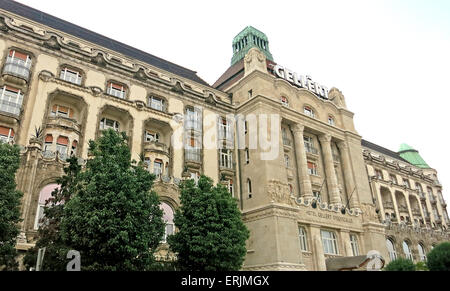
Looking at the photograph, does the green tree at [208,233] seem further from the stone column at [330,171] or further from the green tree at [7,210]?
the stone column at [330,171]

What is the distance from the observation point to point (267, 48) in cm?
5744

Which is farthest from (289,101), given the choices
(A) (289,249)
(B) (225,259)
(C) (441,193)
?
(C) (441,193)

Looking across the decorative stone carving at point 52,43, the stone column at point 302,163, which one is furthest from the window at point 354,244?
the decorative stone carving at point 52,43

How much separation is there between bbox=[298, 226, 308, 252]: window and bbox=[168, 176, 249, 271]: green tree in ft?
35.0

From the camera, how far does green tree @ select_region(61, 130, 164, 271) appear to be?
1689 cm

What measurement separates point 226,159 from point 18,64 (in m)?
20.3

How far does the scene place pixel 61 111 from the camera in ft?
93.5

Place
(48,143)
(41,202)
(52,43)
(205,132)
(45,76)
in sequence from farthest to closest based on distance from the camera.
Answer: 1. (205,132)
2. (52,43)
3. (45,76)
4. (48,143)
5. (41,202)

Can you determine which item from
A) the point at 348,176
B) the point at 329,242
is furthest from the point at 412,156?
the point at 329,242

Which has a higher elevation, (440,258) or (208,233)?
(208,233)

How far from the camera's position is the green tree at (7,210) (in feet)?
56.5

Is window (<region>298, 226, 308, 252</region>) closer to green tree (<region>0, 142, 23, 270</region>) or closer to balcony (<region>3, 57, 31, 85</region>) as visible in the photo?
green tree (<region>0, 142, 23, 270</region>)

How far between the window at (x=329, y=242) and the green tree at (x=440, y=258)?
18.9m

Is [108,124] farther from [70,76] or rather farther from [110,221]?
[110,221]
